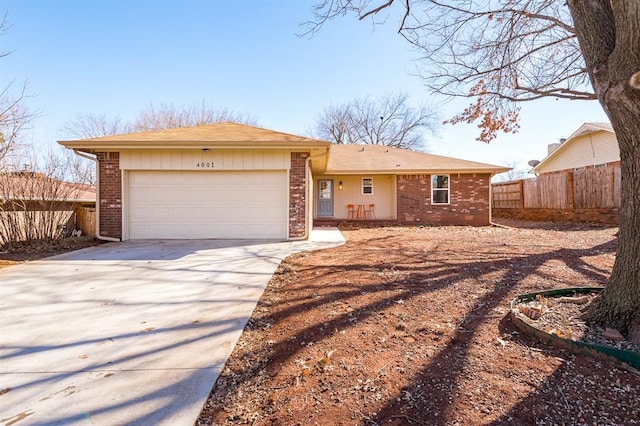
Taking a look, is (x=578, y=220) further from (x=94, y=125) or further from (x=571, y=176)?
(x=94, y=125)

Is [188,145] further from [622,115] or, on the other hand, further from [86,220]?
[622,115]

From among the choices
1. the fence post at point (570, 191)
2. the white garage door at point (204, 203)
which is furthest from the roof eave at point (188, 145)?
the fence post at point (570, 191)

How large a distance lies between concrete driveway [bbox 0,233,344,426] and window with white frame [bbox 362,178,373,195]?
9.59 meters

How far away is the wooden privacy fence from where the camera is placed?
11719 mm

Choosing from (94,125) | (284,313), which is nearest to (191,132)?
(284,313)

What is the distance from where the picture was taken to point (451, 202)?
13.4 metres

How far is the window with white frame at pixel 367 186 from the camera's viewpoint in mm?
14773

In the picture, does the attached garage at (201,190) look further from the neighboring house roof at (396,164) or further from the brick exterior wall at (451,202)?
the brick exterior wall at (451,202)

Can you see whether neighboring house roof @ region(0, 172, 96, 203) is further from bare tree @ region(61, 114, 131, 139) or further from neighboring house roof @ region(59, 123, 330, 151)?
bare tree @ region(61, 114, 131, 139)

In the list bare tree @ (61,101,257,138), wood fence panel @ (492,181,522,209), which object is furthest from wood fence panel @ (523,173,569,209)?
bare tree @ (61,101,257,138)

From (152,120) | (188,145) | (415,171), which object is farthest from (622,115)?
(152,120)

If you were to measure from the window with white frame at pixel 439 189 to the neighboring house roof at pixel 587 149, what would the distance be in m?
7.95

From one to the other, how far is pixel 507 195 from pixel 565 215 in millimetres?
4587

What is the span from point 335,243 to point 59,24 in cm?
1191
